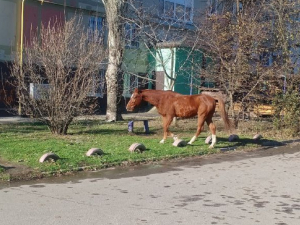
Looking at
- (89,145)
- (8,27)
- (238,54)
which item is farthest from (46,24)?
(89,145)

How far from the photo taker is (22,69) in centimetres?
1491

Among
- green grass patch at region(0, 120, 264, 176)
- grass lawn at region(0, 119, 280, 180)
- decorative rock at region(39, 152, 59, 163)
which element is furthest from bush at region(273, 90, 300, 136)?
decorative rock at region(39, 152, 59, 163)

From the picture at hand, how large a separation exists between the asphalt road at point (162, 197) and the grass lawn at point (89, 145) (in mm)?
662

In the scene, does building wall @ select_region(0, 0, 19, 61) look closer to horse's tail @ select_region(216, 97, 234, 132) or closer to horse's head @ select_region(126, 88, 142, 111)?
horse's head @ select_region(126, 88, 142, 111)

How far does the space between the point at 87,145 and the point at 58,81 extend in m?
2.51

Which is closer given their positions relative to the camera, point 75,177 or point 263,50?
point 75,177

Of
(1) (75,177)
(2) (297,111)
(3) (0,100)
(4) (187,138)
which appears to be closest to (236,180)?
(1) (75,177)

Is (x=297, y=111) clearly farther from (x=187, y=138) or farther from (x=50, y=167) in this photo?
(x=50, y=167)

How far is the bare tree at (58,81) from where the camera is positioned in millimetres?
14430

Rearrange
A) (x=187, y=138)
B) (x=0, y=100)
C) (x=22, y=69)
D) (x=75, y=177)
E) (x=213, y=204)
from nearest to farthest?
(x=213, y=204) < (x=75, y=177) < (x=22, y=69) < (x=187, y=138) < (x=0, y=100)

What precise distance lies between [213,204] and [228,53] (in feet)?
40.0

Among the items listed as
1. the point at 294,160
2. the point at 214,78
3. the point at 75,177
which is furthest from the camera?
the point at 214,78

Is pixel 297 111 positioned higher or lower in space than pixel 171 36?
lower

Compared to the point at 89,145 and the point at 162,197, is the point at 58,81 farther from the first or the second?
the point at 162,197
